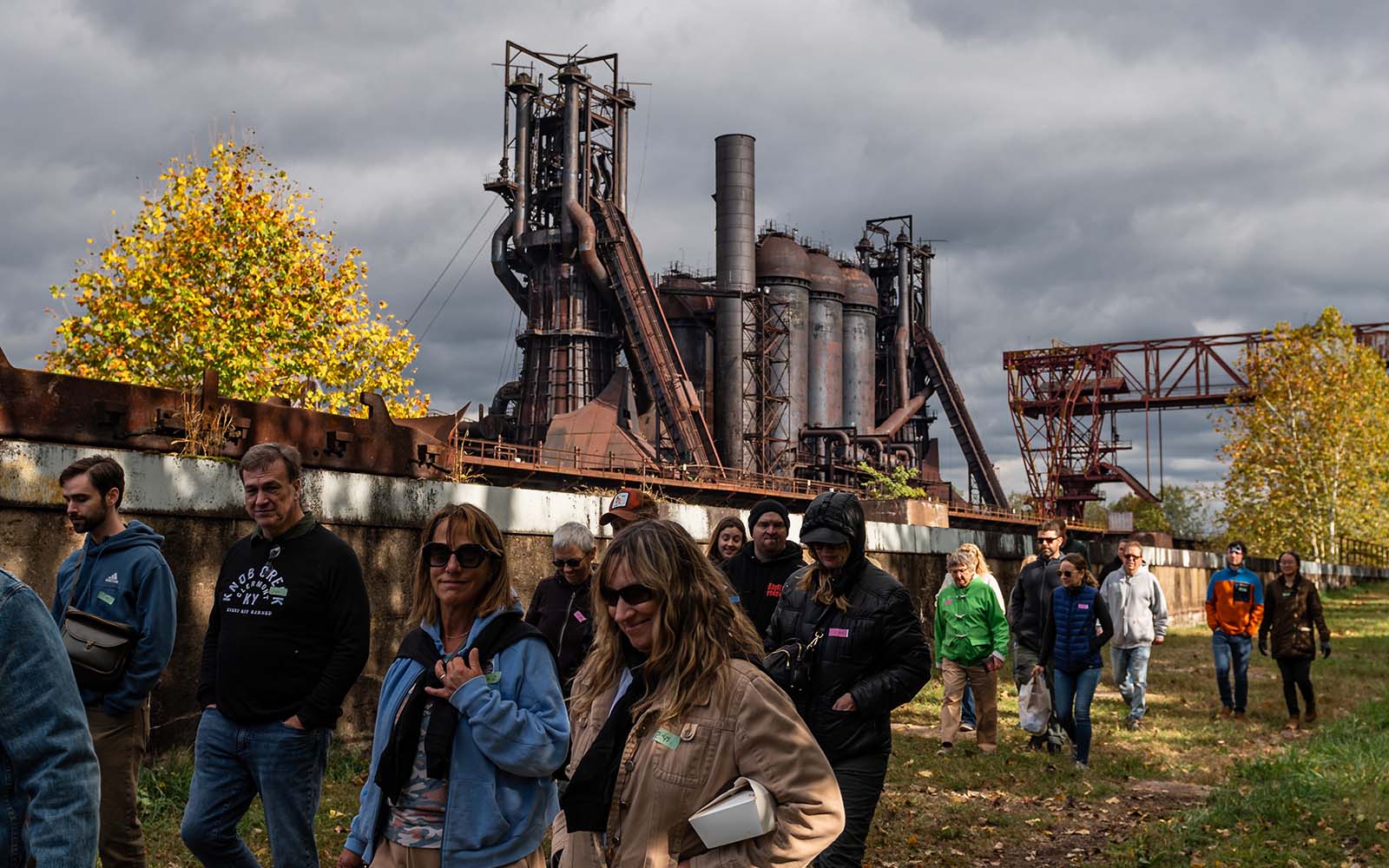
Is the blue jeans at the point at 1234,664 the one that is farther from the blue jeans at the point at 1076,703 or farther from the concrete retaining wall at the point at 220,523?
the concrete retaining wall at the point at 220,523

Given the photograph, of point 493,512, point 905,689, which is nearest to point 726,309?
point 493,512

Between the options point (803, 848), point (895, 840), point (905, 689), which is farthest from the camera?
point (895, 840)

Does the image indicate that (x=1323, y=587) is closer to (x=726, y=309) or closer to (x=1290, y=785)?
(x=726, y=309)

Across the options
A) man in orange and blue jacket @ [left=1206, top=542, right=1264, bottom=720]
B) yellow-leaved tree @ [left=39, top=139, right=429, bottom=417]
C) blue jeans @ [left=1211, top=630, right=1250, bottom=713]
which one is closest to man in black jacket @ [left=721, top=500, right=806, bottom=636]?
man in orange and blue jacket @ [left=1206, top=542, right=1264, bottom=720]

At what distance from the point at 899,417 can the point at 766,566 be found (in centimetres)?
5741

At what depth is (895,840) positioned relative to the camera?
7469mm

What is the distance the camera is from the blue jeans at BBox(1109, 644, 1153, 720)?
39.4ft

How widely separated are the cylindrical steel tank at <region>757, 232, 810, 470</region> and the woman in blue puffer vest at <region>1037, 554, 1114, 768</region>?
1777 inches

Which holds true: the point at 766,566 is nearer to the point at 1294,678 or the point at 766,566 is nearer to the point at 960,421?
the point at 1294,678

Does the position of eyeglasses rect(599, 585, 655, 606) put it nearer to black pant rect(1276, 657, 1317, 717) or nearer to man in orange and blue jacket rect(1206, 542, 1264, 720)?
man in orange and blue jacket rect(1206, 542, 1264, 720)

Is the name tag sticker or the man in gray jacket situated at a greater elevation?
the name tag sticker

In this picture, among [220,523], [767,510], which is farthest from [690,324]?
[767,510]

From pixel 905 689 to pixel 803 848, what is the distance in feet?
7.39

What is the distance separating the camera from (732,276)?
52188 millimetres
